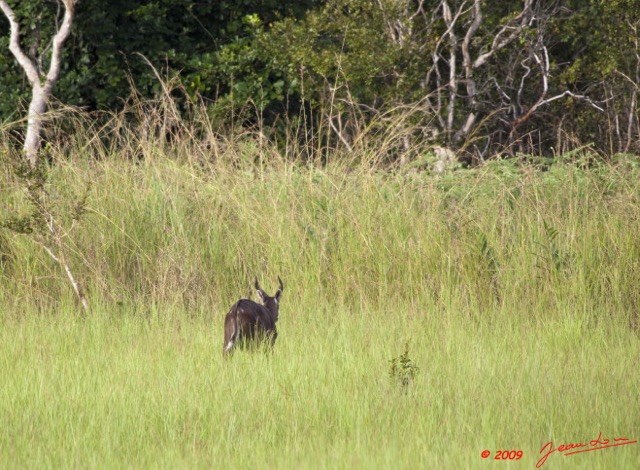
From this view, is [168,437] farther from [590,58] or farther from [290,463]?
[590,58]

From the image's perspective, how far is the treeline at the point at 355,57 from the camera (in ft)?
45.5

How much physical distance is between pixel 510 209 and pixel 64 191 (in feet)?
11.6

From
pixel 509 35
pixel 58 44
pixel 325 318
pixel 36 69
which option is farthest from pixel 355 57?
pixel 325 318

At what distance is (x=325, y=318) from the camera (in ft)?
23.4

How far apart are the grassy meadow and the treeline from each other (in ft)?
14.7

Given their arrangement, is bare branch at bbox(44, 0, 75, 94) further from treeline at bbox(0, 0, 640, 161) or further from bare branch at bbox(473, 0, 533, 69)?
bare branch at bbox(473, 0, 533, 69)

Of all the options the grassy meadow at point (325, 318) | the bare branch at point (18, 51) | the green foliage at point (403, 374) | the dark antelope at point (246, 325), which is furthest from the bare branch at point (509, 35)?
the green foliage at point (403, 374)

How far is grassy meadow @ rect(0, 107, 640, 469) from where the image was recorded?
4.43m

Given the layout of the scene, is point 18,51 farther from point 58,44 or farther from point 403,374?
point 403,374

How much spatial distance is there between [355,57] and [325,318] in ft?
22.9

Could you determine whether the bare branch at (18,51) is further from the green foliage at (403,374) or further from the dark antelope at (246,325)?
the green foliage at (403,374)

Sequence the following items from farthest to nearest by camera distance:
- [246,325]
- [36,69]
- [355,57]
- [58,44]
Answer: [36,69] → [355,57] → [58,44] → [246,325]

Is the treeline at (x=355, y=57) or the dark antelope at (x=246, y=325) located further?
the treeline at (x=355, y=57)

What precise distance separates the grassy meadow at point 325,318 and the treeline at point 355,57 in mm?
4489
